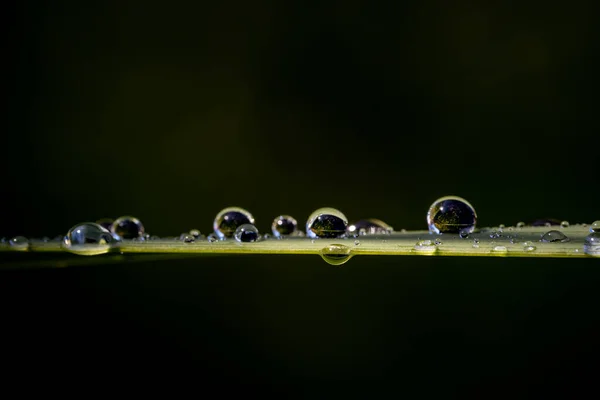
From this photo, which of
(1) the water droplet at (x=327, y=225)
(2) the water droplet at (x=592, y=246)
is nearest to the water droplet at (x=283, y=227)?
(1) the water droplet at (x=327, y=225)

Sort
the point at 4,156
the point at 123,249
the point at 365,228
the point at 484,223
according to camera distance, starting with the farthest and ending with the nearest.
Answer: the point at 4,156 < the point at 484,223 < the point at 365,228 < the point at 123,249

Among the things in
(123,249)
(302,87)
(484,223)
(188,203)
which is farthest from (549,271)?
(188,203)

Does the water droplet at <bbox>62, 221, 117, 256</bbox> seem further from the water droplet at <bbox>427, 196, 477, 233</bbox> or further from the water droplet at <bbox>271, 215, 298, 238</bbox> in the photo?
the water droplet at <bbox>427, 196, 477, 233</bbox>

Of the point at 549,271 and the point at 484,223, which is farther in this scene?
the point at 484,223

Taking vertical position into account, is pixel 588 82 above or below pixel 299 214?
above

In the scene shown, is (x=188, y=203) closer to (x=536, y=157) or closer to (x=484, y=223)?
(x=484, y=223)

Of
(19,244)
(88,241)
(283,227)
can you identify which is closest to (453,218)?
(283,227)

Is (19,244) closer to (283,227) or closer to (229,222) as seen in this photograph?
(229,222)

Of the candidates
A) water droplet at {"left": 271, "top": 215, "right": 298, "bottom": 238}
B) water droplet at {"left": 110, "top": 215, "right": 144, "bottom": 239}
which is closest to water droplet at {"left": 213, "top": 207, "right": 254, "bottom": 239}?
water droplet at {"left": 271, "top": 215, "right": 298, "bottom": 238}
